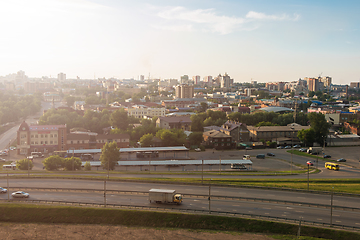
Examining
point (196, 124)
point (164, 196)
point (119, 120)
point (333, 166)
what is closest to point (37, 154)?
point (119, 120)

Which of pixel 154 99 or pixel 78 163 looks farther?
pixel 154 99

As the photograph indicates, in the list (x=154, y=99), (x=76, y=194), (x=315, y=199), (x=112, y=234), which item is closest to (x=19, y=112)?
(x=154, y=99)

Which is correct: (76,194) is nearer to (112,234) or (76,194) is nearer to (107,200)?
(107,200)

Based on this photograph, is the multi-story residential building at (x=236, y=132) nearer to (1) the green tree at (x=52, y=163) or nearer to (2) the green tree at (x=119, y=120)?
(2) the green tree at (x=119, y=120)

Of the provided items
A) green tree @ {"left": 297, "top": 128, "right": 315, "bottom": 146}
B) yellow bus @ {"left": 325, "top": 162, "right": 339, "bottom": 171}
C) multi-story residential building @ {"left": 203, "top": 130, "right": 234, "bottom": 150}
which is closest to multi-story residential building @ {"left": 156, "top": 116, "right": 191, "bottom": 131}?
multi-story residential building @ {"left": 203, "top": 130, "right": 234, "bottom": 150}

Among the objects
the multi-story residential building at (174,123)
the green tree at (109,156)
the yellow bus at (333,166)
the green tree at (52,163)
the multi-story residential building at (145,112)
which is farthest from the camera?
the multi-story residential building at (145,112)

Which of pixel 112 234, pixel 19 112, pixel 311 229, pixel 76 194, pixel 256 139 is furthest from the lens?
pixel 19 112

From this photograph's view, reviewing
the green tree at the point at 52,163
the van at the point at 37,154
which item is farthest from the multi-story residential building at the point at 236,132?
the van at the point at 37,154
